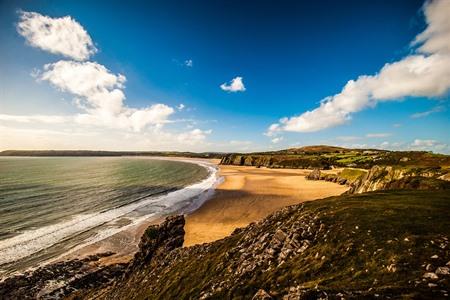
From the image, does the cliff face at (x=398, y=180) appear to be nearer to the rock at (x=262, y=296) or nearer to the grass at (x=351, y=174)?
the rock at (x=262, y=296)

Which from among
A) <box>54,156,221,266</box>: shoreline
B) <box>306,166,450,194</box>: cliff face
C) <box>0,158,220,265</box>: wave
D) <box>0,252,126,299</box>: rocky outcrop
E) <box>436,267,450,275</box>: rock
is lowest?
<box>0,252,126,299</box>: rocky outcrop

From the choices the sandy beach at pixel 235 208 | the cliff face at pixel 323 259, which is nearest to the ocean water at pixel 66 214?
the sandy beach at pixel 235 208

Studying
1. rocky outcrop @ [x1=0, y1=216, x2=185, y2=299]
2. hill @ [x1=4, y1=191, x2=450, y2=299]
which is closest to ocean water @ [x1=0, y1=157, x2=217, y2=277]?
rocky outcrop @ [x1=0, y1=216, x2=185, y2=299]

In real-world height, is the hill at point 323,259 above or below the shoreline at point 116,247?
above

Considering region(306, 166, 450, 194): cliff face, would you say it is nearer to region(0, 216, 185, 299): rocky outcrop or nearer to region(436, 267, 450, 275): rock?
region(436, 267, 450, 275): rock

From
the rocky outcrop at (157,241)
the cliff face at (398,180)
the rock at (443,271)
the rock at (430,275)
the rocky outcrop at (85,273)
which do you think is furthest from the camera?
the cliff face at (398,180)

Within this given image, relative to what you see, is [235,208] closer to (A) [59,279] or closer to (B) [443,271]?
(A) [59,279]

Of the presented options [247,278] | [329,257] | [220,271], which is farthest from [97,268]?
[329,257]

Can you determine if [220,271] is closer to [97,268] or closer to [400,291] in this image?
[400,291]
